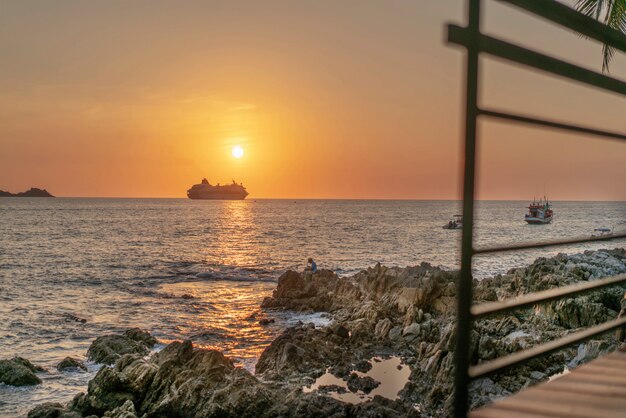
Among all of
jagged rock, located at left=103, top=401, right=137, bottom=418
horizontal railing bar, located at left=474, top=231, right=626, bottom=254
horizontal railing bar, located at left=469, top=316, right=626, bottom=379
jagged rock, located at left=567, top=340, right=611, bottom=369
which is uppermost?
horizontal railing bar, located at left=474, top=231, right=626, bottom=254

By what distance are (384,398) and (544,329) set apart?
5.54 m

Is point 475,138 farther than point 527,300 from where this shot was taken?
No

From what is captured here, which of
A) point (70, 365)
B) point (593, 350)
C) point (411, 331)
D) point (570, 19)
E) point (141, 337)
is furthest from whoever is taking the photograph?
point (141, 337)

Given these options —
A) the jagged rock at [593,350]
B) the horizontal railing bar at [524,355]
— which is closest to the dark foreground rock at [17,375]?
the jagged rock at [593,350]

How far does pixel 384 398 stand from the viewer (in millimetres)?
9617

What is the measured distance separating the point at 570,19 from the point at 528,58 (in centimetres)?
36

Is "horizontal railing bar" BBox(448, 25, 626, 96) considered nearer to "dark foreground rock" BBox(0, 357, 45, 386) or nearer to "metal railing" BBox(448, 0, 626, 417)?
"metal railing" BBox(448, 0, 626, 417)

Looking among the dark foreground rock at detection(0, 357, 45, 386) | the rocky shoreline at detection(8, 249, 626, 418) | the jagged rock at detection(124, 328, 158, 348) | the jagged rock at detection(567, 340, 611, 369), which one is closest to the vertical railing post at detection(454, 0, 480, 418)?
the rocky shoreline at detection(8, 249, 626, 418)

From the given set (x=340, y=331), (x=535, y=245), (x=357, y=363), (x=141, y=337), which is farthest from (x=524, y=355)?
(x=141, y=337)

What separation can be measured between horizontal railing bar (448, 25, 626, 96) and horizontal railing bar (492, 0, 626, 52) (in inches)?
5.9

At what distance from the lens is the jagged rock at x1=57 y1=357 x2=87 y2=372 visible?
14.1 m

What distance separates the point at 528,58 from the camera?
159cm

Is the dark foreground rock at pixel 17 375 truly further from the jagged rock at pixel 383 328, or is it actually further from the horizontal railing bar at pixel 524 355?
the horizontal railing bar at pixel 524 355

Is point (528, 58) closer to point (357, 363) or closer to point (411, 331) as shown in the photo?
point (357, 363)
